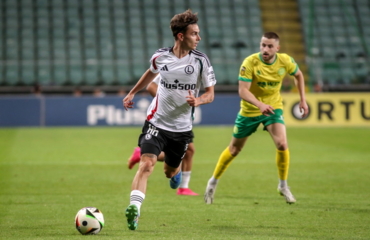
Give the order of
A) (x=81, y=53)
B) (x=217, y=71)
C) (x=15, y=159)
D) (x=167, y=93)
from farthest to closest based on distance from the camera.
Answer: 1. (x=81, y=53)
2. (x=217, y=71)
3. (x=15, y=159)
4. (x=167, y=93)

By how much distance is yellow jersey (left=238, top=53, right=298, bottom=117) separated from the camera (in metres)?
8.04

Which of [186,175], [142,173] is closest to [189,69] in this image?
[142,173]

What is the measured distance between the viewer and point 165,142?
253 inches

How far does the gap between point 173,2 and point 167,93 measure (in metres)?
23.5

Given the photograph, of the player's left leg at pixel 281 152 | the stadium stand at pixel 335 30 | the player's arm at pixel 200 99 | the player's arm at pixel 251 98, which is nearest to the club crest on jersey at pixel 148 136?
the player's arm at pixel 200 99

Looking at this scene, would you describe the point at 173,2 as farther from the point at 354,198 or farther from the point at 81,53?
the point at 354,198

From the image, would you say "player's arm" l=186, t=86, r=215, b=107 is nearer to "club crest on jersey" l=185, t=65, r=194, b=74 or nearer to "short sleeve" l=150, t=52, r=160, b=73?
"club crest on jersey" l=185, t=65, r=194, b=74

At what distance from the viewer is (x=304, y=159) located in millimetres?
13148

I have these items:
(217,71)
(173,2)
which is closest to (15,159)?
(217,71)

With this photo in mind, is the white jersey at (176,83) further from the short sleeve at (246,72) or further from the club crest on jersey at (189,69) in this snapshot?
the short sleeve at (246,72)

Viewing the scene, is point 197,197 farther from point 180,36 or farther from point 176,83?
point 180,36

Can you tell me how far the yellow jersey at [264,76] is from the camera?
8.04 m

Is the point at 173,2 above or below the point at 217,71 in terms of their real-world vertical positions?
above

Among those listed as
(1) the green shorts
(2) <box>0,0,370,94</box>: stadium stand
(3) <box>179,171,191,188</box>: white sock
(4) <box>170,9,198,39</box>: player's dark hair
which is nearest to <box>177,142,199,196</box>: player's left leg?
(3) <box>179,171,191,188</box>: white sock
